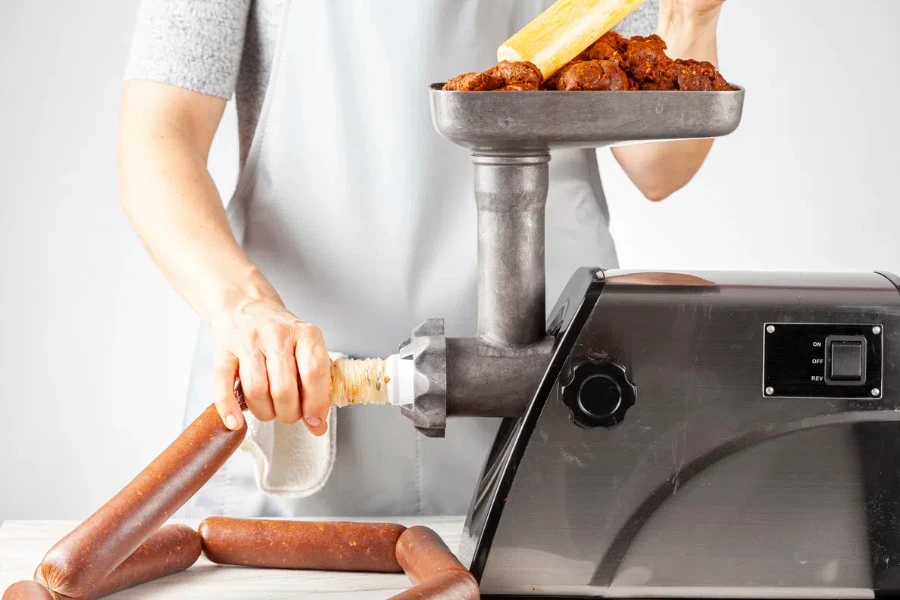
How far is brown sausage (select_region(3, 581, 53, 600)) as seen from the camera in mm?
769

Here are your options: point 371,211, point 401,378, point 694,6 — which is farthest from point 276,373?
point 694,6

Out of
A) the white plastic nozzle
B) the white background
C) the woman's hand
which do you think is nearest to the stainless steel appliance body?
the white plastic nozzle

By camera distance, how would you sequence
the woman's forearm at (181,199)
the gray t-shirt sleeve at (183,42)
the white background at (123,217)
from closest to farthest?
the woman's forearm at (181,199)
the gray t-shirt sleeve at (183,42)
the white background at (123,217)

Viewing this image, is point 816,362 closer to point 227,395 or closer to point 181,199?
point 227,395

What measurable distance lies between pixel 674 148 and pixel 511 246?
1.85ft

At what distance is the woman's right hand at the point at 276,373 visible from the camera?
89 centimetres

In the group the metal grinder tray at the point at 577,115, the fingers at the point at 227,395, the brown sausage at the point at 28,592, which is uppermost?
A: the metal grinder tray at the point at 577,115

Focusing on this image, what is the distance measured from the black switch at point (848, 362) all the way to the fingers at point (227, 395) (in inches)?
21.0

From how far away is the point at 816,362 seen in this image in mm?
Result: 876

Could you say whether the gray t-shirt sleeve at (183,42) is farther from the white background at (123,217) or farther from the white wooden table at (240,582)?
the white background at (123,217)

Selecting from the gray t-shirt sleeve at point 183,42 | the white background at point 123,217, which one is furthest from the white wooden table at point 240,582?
the white background at point 123,217

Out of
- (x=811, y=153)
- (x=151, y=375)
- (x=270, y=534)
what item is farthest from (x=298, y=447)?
(x=811, y=153)

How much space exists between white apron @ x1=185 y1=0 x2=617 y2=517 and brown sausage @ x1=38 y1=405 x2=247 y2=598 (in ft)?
1.50

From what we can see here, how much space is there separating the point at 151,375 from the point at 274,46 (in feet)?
3.87
